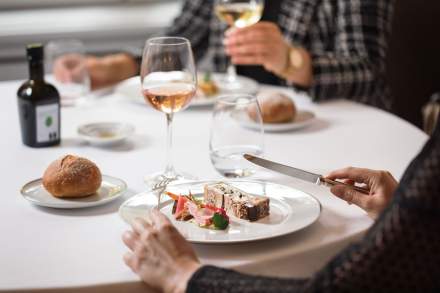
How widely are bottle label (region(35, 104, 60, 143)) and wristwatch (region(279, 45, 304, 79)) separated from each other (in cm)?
71

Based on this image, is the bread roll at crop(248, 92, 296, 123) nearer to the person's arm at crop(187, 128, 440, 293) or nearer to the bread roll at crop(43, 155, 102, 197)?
the bread roll at crop(43, 155, 102, 197)

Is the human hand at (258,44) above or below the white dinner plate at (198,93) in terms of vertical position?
above

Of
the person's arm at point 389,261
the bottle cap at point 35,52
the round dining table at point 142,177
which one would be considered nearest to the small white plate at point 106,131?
the round dining table at point 142,177

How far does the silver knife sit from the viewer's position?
1115mm

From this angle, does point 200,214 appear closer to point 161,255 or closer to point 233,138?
point 161,255

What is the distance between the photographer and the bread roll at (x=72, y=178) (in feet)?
3.60

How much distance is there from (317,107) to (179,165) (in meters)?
0.57

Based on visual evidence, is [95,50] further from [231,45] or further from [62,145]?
[62,145]

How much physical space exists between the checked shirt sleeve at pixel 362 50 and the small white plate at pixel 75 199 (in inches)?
38.2

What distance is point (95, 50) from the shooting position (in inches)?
122

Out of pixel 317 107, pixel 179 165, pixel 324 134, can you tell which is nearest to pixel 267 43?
pixel 317 107

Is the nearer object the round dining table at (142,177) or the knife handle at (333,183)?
the round dining table at (142,177)

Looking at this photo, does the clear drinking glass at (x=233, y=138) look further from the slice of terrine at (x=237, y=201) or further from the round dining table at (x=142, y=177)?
the slice of terrine at (x=237, y=201)

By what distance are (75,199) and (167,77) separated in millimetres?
281
